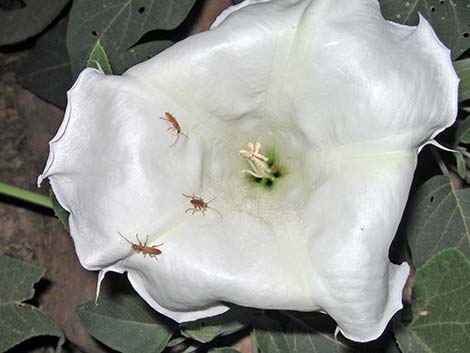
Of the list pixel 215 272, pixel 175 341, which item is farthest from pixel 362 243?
pixel 175 341

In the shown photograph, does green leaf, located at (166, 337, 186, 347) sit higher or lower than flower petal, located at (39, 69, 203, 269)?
lower

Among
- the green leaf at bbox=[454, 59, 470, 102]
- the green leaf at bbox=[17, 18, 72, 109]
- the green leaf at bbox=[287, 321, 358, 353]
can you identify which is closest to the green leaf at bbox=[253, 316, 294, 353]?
the green leaf at bbox=[287, 321, 358, 353]

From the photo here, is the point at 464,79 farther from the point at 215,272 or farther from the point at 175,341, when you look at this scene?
the point at 175,341

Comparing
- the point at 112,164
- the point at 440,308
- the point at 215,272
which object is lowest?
the point at 440,308

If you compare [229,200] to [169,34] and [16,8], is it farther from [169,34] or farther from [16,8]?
[16,8]

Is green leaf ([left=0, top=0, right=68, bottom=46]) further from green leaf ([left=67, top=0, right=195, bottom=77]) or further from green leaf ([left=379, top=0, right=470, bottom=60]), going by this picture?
green leaf ([left=379, top=0, right=470, bottom=60])

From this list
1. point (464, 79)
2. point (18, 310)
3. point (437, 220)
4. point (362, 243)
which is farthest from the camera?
point (18, 310)

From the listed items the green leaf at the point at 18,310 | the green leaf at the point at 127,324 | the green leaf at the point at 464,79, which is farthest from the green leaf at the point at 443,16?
the green leaf at the point at 18,310
